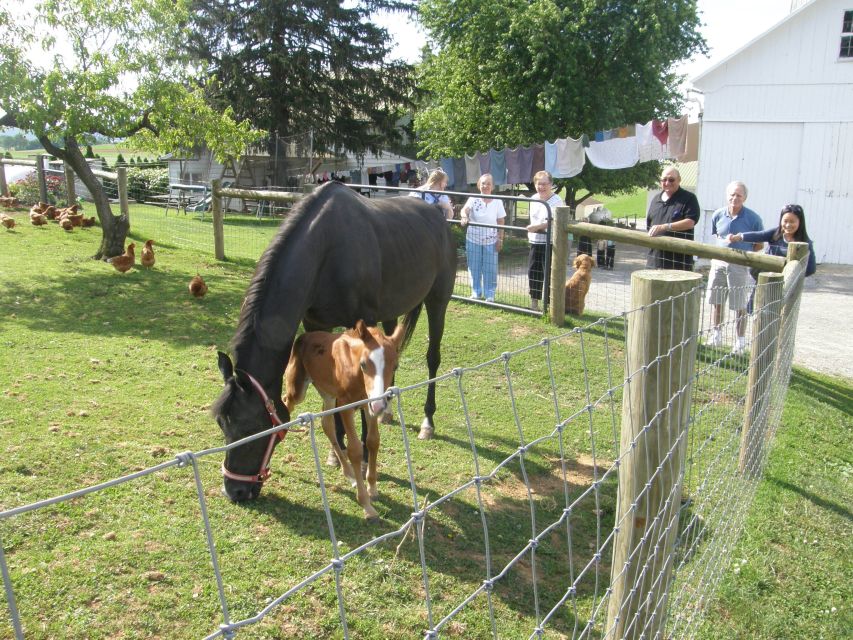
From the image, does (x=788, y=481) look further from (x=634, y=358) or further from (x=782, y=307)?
(x=634, y=358)

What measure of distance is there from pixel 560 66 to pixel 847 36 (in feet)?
20.9

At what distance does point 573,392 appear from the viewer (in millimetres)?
6195

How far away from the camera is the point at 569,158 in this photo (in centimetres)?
1520

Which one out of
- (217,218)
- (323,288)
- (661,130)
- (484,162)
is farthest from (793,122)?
(323,288)

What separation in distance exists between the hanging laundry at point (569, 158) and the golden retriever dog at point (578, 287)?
707 centimetres

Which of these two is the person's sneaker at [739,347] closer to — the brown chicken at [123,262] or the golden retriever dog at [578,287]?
the golden retriever dog at [578,287]

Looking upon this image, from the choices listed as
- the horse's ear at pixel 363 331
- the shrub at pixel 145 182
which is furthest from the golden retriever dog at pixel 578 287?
the shrub at pixel 145 182

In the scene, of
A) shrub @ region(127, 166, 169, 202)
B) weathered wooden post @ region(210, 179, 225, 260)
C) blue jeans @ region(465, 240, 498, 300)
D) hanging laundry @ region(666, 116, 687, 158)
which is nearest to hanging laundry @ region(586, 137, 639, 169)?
hanging laundry @ region(666, 116, 687, 158)

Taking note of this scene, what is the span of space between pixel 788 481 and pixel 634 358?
287 cm

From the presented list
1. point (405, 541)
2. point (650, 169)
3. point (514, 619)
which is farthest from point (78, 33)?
point (650, 169)

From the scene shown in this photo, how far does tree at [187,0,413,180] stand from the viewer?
24.4m

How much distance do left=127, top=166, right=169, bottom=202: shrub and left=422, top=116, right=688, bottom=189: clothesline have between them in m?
12.4

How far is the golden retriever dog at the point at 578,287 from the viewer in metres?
8.56

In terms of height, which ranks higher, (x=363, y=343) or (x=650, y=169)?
(x=650, y=169)
